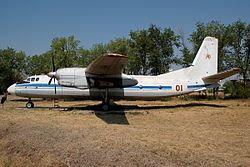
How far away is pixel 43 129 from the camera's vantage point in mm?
12336

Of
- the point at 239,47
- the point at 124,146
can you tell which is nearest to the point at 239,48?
the point at 239,47

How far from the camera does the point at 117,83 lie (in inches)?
857

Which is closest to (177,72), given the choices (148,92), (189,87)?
(189,87)

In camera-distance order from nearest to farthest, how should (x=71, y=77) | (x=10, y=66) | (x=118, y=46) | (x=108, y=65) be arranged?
(x=108, y=65) → (x=71, y=77) → (x=118, y=46) → (x=10, y=66)

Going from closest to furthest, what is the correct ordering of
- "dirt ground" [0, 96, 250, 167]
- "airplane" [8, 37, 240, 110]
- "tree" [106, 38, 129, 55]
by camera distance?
"dirt ground" [0, 96, 250, 167] < "airplane" [8, 37, 240, 110] < "tree" [106, 38, 129, 55]

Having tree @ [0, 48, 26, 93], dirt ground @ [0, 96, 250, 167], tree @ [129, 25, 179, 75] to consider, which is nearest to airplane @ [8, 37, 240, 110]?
dirt ground @ [0, 96, 250, 167]

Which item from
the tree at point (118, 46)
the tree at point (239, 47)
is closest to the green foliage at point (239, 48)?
the tree at point (239, 47)

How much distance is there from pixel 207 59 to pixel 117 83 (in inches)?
322

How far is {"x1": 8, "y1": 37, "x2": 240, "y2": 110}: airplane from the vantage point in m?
20.9

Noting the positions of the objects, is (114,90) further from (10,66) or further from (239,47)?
(10,66)

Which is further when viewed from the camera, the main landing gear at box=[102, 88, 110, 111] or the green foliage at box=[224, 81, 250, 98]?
the green foliage at box=[224, 81, 250, 98]

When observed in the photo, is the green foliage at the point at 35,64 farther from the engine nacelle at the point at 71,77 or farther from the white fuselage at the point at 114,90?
the engine nacelle at the point at 71,77

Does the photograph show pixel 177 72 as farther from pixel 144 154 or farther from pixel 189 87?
pixel 144 154

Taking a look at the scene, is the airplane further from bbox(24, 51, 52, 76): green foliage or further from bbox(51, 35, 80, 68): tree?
bbox(24, 51, 52, 76): green foliage
